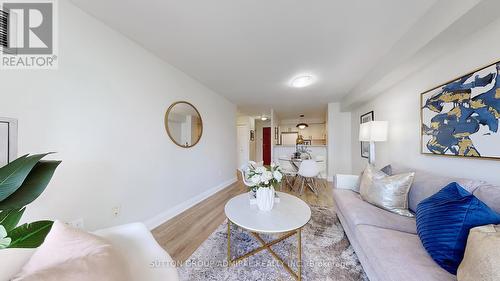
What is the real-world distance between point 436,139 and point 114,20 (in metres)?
3.47

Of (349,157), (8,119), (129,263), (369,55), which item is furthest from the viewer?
(349,157)

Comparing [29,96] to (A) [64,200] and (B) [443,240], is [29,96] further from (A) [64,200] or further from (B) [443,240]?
(B) [443,240]

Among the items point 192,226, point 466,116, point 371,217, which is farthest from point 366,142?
point 192,226

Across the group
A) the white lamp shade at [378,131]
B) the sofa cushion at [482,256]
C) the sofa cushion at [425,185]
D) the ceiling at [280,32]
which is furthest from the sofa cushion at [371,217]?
the ceiling at [280,32]

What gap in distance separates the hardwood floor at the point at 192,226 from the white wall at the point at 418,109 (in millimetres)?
1390

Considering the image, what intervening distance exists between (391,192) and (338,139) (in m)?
3.39

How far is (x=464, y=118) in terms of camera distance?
1.42m

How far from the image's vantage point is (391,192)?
5.21ft

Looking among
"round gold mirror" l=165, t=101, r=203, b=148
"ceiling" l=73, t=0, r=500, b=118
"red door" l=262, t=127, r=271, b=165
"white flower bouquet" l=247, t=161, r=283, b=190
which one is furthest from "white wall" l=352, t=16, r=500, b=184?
"red door" l=262, t=127, r=271, b=165

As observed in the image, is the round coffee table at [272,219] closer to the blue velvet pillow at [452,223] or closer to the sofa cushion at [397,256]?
the sofa cushion at [397,256]

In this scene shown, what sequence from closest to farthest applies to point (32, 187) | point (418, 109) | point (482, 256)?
1. point (482, 256)
2. point (32, 187)
3. point (418, 109)

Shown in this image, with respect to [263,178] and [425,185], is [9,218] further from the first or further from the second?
[425,185]

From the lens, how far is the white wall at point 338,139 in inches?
183

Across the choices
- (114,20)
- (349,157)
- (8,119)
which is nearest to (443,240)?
(8,119)
